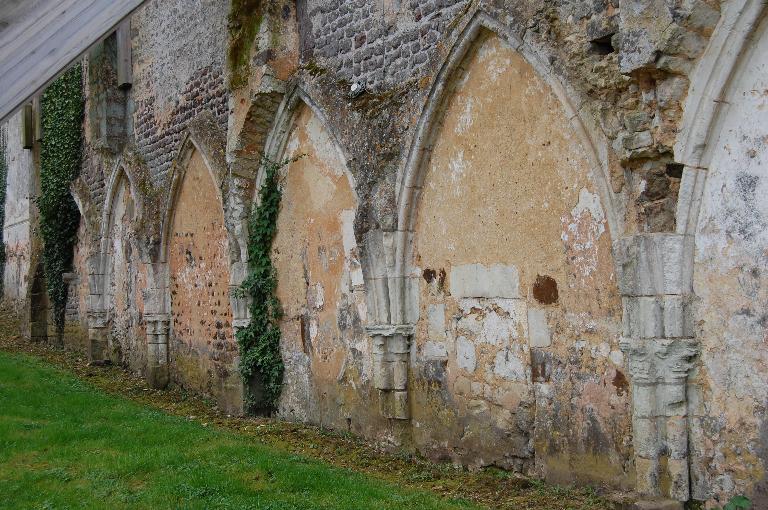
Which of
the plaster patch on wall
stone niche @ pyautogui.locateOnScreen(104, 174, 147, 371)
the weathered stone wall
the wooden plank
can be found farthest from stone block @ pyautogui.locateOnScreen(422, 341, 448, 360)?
the weathered stone wall

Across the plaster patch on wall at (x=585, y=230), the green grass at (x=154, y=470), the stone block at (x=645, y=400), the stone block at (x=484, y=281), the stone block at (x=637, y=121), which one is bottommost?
the green grass at (x=154, y=470)

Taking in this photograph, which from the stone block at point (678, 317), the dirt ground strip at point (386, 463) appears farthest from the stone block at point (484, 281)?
the stone block at point (678, 317)

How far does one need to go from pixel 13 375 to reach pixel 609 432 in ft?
29.6

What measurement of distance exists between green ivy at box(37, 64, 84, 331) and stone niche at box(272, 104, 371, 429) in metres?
7.71

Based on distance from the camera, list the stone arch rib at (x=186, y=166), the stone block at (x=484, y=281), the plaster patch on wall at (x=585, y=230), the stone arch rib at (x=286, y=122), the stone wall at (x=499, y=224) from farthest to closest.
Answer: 1. the stone arch rib at (x=186, y=166)
2. the stone arch rib at (x=286, y=122)
3. the stone block at (x=484, y=281)
4. the plaster patch on wall at (x=585, y=230)
5. the stone wall at (x=499, y=224)

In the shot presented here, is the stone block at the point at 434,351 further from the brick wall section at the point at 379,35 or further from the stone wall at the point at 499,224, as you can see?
the brick wall section at the point at 379,35

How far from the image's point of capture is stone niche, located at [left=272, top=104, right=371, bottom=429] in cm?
781

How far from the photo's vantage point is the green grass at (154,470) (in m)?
5.18

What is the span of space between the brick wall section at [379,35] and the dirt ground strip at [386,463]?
3464 millimetres

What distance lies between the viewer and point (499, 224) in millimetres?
6109

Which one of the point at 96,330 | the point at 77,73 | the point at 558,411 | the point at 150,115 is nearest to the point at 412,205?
the point at 558,411

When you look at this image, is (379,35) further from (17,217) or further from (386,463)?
(17,217)

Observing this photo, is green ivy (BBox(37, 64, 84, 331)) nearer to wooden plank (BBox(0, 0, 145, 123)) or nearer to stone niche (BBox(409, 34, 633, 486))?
stone niche (BBox(409, 34, 633, 486))

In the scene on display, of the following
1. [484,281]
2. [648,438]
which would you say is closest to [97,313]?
[484,281]
